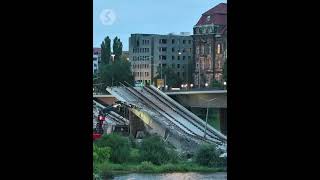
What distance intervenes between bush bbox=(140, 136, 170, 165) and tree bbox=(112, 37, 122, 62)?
0.89 metres

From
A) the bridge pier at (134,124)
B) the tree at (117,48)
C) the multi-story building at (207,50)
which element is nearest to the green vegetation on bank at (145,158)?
the bridge pier at (134,124)

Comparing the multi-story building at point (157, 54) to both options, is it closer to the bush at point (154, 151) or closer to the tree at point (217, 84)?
the tree at point (217, 84)

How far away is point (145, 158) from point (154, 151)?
0.54 feet

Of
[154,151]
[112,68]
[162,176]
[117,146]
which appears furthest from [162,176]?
[112,68]

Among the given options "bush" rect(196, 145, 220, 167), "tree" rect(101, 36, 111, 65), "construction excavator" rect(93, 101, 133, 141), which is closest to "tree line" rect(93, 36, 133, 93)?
"tree" rect(101, 36, 111, 65)

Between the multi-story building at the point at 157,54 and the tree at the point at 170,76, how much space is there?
16mm

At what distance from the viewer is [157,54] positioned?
101 inches

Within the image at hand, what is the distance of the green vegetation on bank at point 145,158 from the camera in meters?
3.18

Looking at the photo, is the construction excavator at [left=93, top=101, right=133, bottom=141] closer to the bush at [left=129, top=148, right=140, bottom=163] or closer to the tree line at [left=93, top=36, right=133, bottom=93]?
the tree line at [left=93, top=36, right=133, bottom=93]

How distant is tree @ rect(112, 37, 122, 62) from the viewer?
247cm

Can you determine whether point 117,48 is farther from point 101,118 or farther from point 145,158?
point 145,158

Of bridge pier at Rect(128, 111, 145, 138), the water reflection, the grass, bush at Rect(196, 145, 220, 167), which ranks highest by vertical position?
bridge pier at Rect(128, 111, 145, 138)

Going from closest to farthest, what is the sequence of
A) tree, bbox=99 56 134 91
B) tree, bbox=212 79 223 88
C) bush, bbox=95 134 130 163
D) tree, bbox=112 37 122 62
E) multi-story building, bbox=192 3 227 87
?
multi-story building, bbox=192 3 227 87, tree, bbox=212 79 223 88, tree, bbox=112 37 122 62, tree, bbox=99 56 134 91, bush, bbox=95 134 130 163
